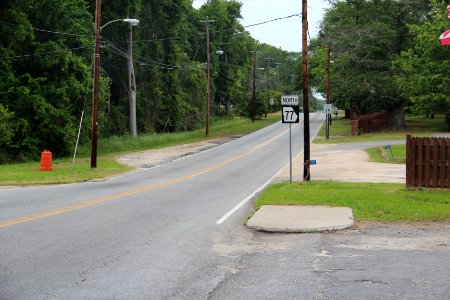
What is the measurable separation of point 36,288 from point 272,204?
24.8 ft

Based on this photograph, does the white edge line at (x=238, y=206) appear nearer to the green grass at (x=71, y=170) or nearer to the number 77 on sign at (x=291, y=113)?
the number 77 on sign at (x=291, y=113)

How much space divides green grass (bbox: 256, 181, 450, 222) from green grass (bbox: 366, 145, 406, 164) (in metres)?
11.3

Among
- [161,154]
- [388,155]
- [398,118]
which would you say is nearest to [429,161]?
[388,155]

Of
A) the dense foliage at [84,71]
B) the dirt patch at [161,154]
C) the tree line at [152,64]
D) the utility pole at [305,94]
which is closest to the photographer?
the utility pole at [305,94]

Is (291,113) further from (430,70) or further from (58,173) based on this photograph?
(430,70)

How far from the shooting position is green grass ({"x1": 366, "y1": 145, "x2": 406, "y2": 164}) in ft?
91.4

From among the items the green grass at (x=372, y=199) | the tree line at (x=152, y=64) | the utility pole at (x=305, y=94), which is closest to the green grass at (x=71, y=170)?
the tree line at (x=152, y=64)

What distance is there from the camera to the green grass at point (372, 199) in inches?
448

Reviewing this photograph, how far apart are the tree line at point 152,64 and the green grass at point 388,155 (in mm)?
9163

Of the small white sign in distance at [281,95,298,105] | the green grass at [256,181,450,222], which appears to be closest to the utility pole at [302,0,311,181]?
the small white sign in distance at [281,95,298,105]

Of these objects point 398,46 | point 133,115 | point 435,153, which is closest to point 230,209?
point 435,153

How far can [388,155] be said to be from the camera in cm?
3017

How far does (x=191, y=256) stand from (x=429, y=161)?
853 centimetres

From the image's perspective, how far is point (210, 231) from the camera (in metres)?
10.1
